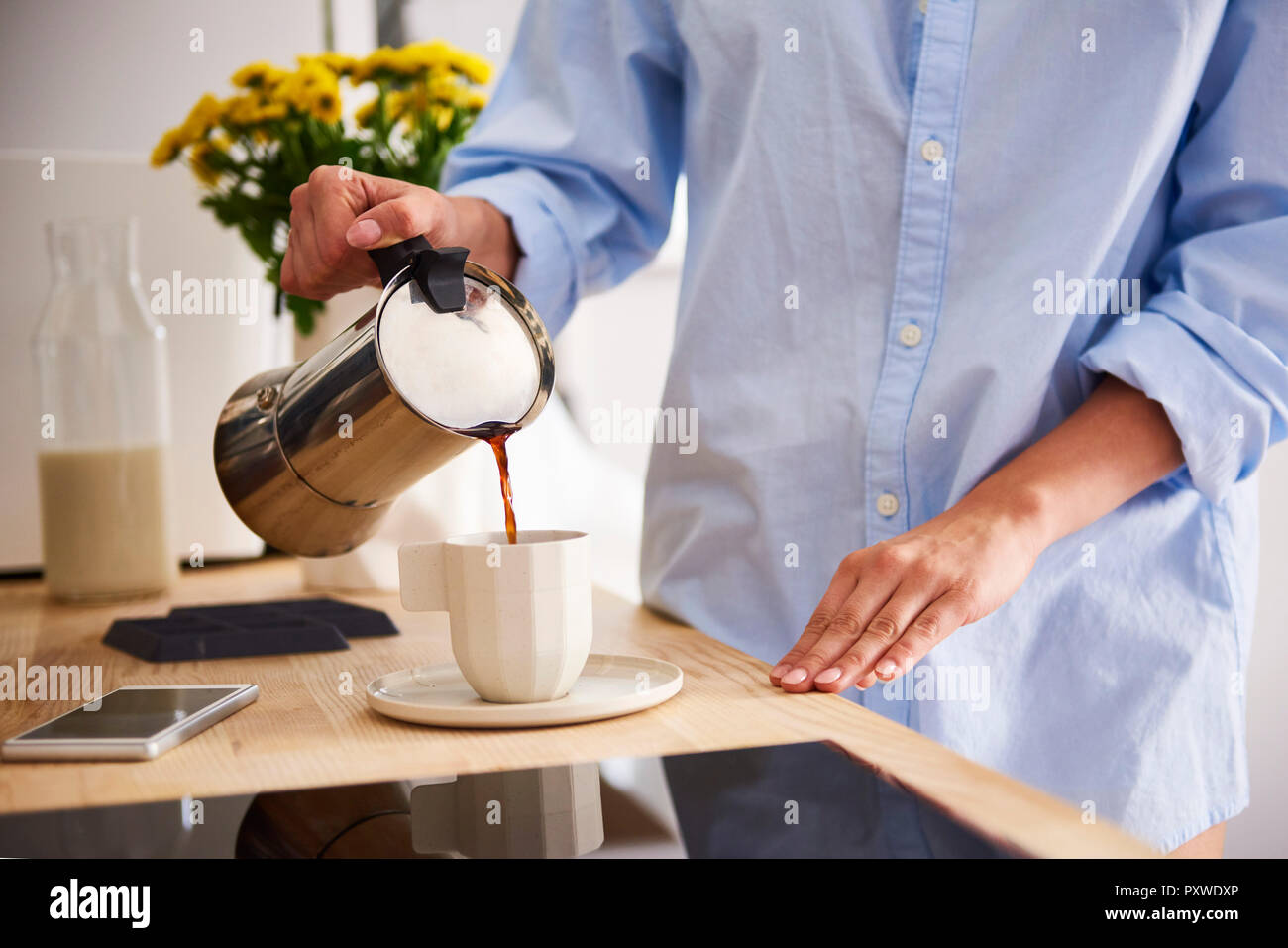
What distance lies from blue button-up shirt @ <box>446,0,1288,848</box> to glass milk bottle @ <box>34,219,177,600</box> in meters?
0.55

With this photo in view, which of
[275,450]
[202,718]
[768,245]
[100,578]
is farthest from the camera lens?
[100,578]

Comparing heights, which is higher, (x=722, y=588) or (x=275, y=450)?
(x=275, y=450)

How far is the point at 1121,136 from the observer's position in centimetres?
83

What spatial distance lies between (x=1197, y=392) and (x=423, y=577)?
0.57m

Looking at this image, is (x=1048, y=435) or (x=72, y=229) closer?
(x=1048, y=435)

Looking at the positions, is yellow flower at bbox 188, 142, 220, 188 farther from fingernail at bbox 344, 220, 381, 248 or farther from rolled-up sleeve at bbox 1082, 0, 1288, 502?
rolled-up sleeve at bbox 1082, 0, 1288, 502

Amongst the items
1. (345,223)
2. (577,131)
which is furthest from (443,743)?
(577,131)

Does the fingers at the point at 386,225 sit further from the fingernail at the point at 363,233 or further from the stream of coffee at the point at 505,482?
the stream of coffee at the point at 505,482

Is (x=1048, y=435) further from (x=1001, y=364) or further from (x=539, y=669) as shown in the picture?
(x=539, y=669)

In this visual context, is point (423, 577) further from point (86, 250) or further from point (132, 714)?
point (86, 250)

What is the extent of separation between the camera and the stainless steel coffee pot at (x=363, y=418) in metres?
0.66
